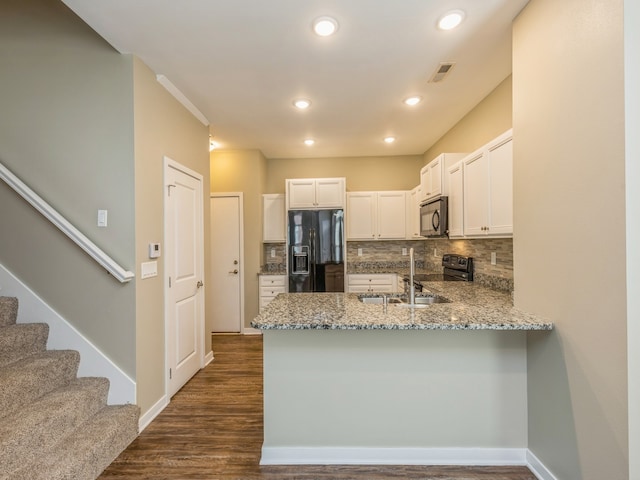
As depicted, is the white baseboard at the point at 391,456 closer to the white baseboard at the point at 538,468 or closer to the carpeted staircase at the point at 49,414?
the white baseboard at the point at 538,468

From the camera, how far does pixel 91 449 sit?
180 centimetres

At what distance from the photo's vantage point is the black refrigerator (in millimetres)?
4418

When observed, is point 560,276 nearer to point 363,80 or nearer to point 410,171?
point 363,80

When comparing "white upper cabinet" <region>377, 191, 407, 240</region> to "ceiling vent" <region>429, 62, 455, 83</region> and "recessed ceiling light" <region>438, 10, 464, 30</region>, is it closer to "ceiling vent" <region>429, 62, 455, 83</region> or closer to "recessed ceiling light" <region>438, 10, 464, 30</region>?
"ceiling vent" <region>429, 62, 455, 83</region>

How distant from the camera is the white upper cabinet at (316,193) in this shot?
179 inches

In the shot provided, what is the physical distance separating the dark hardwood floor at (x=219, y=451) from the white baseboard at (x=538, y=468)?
0.04 meters

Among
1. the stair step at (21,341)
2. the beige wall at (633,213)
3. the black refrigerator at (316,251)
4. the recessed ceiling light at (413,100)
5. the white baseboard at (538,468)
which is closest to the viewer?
the beige wall at (633,213)

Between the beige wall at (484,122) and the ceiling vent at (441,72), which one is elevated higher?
the ceiling vent at (441,72)

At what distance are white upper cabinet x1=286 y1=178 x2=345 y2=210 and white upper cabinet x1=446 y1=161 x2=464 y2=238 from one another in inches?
68.7

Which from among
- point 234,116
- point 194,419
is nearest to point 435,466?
point 194,419

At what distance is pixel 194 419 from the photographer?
242 cm

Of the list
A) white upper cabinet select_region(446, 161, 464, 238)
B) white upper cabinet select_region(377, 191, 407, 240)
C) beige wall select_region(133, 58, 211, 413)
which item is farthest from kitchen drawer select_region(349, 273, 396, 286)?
beige wall select_region(133, 58, 211, 413)

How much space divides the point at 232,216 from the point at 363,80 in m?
2.89

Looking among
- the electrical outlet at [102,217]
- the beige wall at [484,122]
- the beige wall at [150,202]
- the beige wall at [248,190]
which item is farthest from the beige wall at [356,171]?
the electrical outlet at [102,217]
